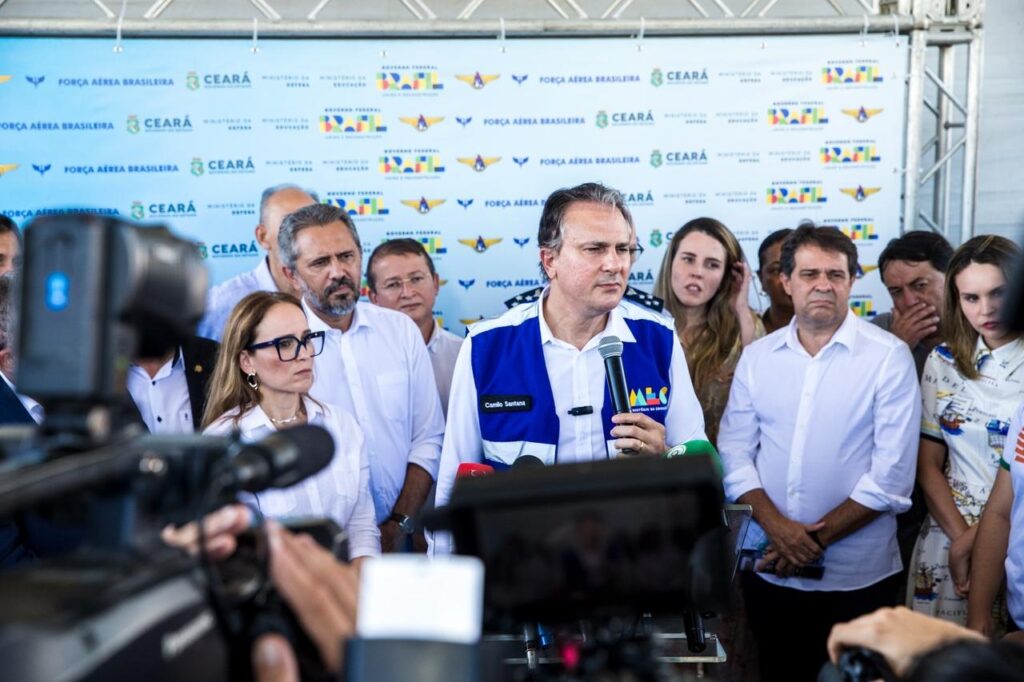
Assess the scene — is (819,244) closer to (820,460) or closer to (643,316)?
(820,460)

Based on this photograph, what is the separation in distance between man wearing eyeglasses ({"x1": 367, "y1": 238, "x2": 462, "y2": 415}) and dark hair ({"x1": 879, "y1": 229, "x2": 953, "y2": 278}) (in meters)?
1.97

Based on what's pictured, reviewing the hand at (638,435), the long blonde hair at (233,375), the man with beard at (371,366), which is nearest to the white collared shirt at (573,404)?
the hand at (638,435)

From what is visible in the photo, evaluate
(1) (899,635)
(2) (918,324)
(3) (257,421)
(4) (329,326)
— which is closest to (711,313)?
(2) (918,324)

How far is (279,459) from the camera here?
1303 mm

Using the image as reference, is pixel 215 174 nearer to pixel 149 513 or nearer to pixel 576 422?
pixel 576 422

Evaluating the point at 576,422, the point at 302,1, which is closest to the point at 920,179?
the point at 576,422

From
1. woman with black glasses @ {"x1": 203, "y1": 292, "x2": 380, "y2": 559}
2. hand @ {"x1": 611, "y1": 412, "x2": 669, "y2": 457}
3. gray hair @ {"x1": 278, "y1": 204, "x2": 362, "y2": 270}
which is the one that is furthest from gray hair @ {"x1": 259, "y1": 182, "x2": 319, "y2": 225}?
hand @ {"x1": 611, "y1": 412, "x2": 669, "y2": 457}

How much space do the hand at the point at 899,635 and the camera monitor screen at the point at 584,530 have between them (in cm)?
34

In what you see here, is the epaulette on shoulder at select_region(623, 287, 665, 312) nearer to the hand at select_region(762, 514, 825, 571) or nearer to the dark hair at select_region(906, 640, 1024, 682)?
the hand at select_region(762, 514, 825, 571)

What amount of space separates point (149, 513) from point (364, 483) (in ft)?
6.70

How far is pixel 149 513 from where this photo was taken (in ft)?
3.76

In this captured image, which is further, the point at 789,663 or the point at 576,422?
the point at 789,663

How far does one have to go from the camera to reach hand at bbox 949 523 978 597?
3584 millimetres

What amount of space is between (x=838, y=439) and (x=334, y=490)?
1826 mm
